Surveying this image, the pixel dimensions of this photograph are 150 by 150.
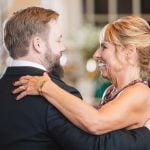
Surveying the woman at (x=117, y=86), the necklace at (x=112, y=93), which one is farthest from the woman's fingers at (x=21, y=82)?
the necklace at (x=112, y=93)

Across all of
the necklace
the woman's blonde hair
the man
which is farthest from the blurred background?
the man

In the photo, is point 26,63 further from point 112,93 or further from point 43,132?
point 112,93

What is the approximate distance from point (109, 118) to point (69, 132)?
0.54ft

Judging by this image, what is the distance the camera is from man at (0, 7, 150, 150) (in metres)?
2.21

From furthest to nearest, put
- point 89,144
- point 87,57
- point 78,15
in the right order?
1. point 78,15
2. point 87,57
3. point 89,144

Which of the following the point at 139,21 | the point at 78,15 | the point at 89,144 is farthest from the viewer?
the point at 78,15

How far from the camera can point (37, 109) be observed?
2.23 meters

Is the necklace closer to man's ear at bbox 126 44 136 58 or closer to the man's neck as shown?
man's ear at bbox 126 44 136 58

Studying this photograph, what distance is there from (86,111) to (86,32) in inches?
168

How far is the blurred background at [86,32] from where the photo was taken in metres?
6.02

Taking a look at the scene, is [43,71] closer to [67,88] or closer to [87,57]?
[67,88]

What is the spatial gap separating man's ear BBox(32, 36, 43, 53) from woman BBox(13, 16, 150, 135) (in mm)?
110

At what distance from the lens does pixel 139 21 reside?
96.9 inches

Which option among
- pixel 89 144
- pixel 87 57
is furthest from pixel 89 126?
pixel 87 57
